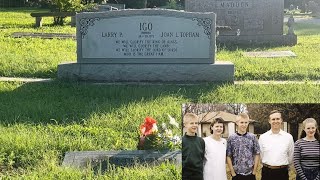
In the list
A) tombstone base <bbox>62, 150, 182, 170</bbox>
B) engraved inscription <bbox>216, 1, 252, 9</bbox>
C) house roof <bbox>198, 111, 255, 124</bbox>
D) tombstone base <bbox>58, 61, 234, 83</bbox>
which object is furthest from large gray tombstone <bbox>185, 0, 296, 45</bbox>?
house roof <bbox>198, 111, 255, 124</bbox>

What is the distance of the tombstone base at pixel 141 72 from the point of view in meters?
9.93

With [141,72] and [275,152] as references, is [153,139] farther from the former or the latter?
[141,72]

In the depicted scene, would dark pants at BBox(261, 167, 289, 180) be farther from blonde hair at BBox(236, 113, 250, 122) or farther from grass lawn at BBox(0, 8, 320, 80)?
grass lawn at BBox(0, 8, 320, 80)

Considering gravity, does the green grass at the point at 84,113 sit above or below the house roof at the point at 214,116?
below

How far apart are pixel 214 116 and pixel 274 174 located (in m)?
0.42

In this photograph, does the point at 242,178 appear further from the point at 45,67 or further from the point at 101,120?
the point at 45,67

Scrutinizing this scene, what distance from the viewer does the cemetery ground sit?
5332 mm

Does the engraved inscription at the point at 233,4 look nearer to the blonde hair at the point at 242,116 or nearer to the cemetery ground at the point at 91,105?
the cemetery ground at the point at 91,105

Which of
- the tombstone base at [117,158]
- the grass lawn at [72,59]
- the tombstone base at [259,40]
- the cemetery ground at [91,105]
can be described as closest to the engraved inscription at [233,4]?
the tombstone base at [259,40]

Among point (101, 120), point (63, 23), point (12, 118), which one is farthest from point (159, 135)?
point (63, 23)

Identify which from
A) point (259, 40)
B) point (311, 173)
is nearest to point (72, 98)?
point (311, 173)

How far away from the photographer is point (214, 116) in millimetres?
3061

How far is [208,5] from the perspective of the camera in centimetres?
1808

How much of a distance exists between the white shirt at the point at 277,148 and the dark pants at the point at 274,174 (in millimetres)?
34
